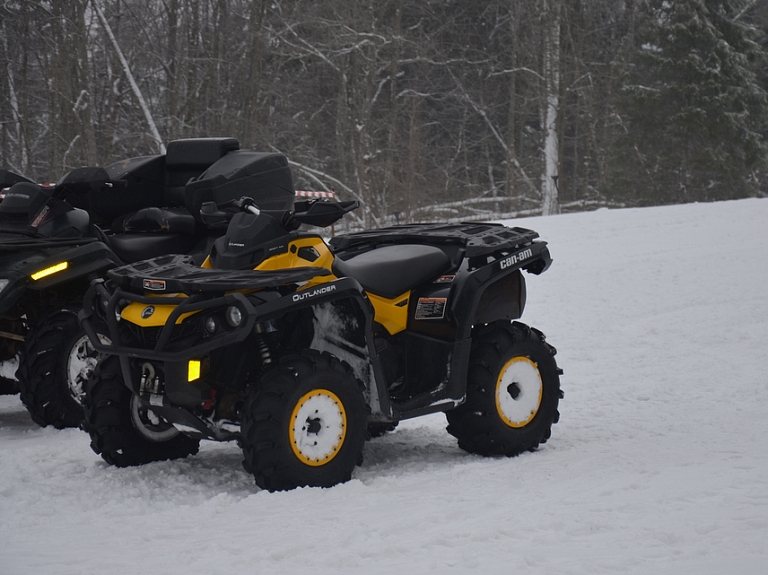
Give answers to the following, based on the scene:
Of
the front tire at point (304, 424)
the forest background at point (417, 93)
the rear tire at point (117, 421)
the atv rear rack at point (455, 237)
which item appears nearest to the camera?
the front tire at point (304, 424)

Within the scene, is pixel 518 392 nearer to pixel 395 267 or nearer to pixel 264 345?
pixel 395 267

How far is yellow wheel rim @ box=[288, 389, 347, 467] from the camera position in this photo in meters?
4.59

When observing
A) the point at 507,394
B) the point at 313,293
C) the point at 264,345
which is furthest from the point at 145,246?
the point at 507,394

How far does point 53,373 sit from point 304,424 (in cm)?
259

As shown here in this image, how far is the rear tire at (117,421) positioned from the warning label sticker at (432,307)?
1518 millimetres

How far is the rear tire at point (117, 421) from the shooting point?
514cm

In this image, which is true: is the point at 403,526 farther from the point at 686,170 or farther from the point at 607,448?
the point at 686,170

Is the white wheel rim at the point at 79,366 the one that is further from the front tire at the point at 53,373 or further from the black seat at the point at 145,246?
the black seat at the point at 145,246

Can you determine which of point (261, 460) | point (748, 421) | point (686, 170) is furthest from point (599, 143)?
point (261, 460)

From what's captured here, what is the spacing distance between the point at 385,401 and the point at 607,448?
1422 millimetres

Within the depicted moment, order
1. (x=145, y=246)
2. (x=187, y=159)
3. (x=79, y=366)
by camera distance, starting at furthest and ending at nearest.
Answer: (x=187, y=159) < (x=145, y=246) < (x=79, y=366)

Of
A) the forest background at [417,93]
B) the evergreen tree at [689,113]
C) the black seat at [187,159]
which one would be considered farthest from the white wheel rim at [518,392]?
the evergreen tree at [689,113]

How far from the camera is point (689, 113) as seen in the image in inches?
1172

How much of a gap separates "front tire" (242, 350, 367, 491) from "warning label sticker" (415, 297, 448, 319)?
2.81 ft
